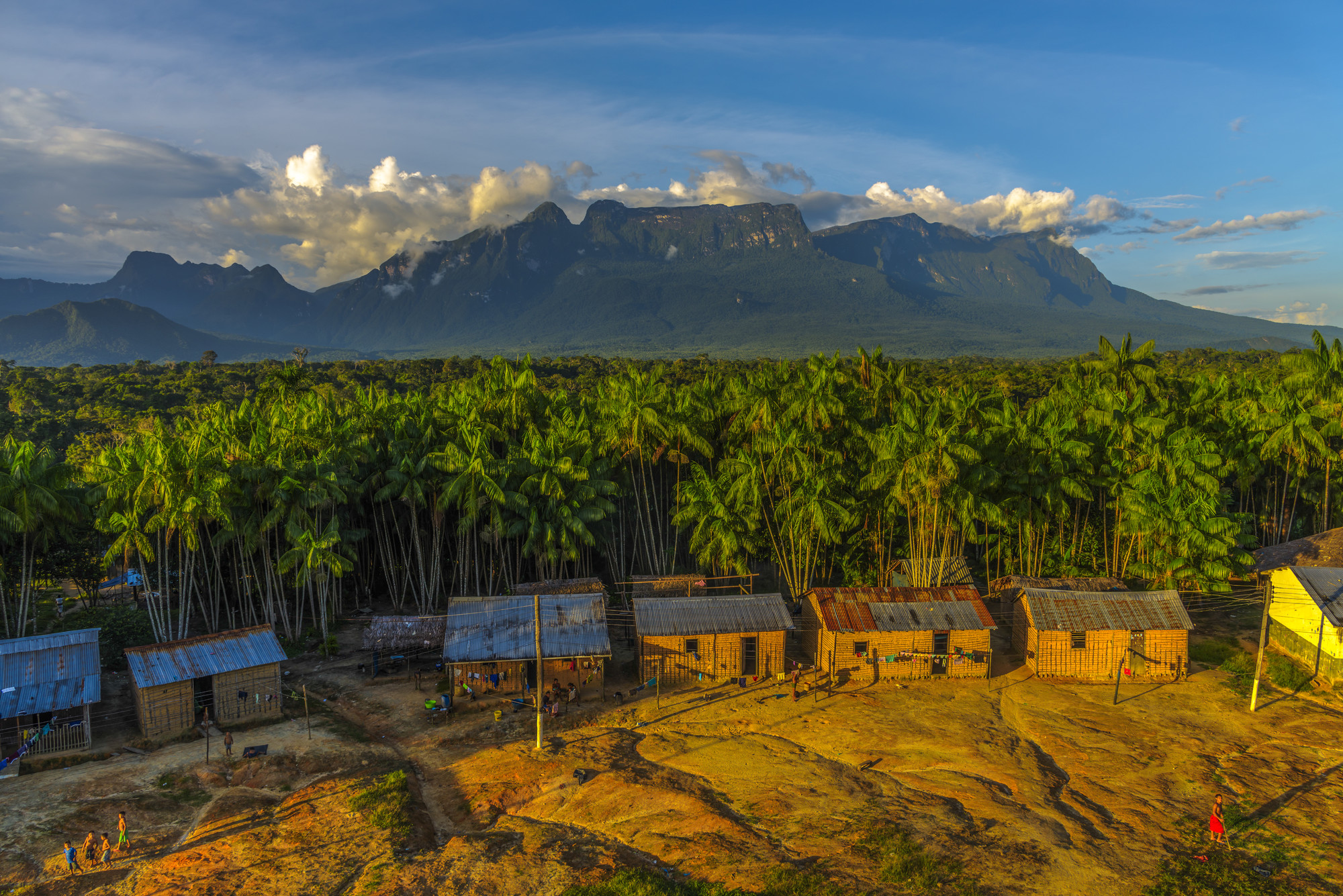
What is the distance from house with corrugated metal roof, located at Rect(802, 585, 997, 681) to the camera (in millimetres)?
33188

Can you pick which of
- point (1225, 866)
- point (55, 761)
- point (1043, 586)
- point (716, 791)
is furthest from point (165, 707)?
point (1043, 586)

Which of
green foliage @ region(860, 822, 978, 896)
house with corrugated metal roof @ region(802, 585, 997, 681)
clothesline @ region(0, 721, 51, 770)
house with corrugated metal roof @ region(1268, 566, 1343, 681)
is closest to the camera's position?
green foliage @ region(860, 822, 978, 896)

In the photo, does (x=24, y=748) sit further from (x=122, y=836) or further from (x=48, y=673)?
(x=122, y=836)

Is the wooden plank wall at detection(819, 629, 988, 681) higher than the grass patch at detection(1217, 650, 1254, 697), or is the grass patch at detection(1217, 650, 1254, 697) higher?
the wooden plank wall at detection(819, 629, 988, 681)

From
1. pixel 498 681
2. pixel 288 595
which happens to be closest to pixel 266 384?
pixel 288 595

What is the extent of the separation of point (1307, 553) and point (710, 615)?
34.9 metres

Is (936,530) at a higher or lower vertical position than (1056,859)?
higher

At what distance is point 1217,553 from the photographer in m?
36.1

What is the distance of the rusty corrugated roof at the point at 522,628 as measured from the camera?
101ft

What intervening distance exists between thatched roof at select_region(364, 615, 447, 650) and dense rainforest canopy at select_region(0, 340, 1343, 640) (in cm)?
443

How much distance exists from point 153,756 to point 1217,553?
4631cm

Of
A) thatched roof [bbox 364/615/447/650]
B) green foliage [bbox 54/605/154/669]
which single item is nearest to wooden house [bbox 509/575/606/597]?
thatched roof [bbox 364/615/447/650]

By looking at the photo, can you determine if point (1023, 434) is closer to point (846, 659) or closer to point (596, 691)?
point (846, 659)

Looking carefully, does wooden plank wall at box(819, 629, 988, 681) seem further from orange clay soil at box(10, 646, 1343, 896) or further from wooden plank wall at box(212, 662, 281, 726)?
wooden plank wall at box(212, 662, 281, 726)
